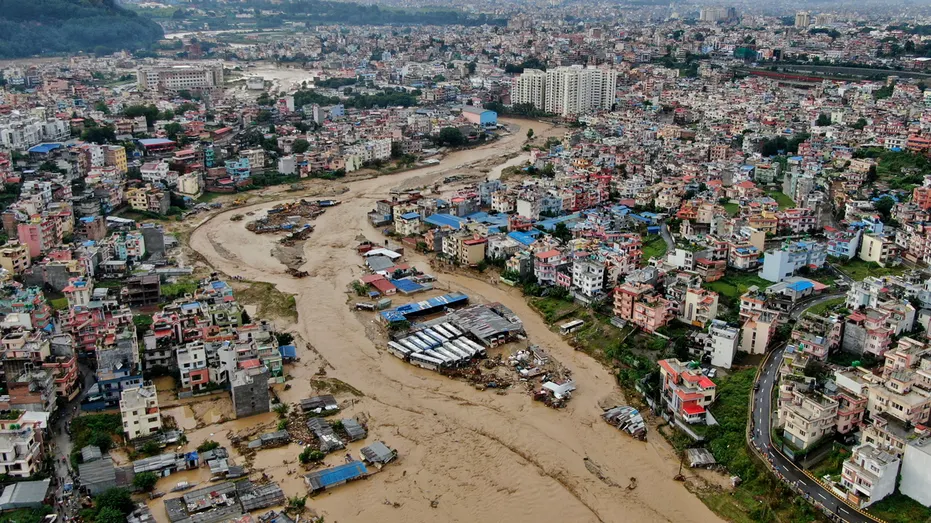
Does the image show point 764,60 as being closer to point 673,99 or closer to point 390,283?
point 673,99

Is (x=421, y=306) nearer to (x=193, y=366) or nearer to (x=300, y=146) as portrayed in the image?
(x=193, y=366)

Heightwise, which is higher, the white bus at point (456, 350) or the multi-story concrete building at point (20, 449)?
the multi-story concrete building at point (20, 449)

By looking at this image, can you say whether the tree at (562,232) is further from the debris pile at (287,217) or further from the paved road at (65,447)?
the paved road at (65,447)

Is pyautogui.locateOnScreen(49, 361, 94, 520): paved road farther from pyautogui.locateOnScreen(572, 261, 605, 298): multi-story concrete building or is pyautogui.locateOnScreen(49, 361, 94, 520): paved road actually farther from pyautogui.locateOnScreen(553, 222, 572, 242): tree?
pyautogui.locateOnScreen(553, 222, 572, 242): tree

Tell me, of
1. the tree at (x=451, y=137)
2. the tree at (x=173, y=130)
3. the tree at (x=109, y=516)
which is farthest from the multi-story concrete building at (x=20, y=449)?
the tree at (x=451, y=137)

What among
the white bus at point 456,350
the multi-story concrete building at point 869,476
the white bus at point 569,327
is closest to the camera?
the multi-story concrete building at point 869,476

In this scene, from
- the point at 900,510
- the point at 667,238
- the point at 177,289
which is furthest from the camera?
the point at 667,238

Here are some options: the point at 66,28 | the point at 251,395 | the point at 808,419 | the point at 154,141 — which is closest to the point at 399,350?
the point at 251,395

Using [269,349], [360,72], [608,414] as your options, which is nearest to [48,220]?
[269,349]
